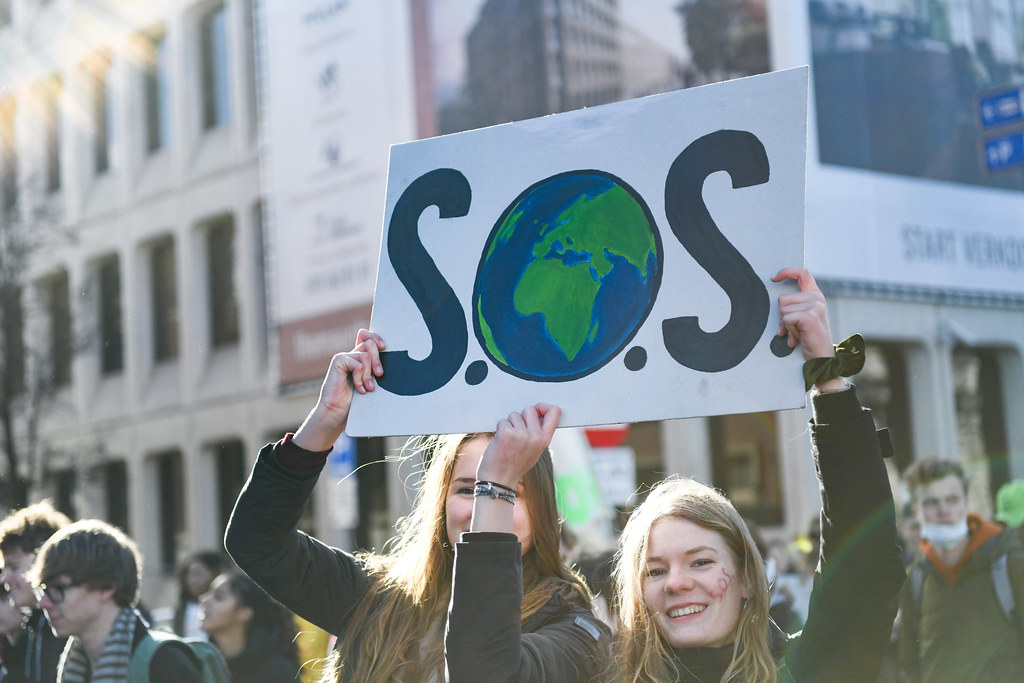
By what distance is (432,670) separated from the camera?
2.65 metres

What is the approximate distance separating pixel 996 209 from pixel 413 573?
51.7 feet

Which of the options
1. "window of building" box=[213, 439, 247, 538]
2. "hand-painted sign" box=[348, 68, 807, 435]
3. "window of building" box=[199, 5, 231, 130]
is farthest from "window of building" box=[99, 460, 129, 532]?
"hand-painted sign" box=[348, 68, 807, 435]

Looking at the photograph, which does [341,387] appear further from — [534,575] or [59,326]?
[59,326]

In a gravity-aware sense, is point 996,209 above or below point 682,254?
above

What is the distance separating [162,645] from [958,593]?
3.46 metres

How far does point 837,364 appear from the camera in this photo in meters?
2.40

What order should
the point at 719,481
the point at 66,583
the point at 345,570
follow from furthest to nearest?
the point at 719,481 → the point at 66,583 → the point at 345,570

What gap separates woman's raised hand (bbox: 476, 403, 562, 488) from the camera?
8.18 ft

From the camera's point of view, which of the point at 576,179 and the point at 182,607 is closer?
the point at 576,179

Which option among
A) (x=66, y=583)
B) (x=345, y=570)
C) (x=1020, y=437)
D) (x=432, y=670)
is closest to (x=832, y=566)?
(x=432, y=670)

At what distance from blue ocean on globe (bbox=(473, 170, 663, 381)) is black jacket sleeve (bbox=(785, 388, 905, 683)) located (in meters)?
0.47

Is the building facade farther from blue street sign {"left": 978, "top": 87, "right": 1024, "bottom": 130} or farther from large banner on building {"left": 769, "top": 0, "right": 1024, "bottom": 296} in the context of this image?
blue street sign {"left": 978, "top": 87, "right": 1024, "bottom": 130}

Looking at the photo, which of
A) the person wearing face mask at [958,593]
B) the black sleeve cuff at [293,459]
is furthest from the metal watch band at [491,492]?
the person wearing face mask at [958,593]

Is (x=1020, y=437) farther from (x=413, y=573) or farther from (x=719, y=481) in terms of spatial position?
(x=413, y=573)
